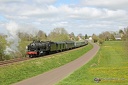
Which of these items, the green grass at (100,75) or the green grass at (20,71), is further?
the green grass at (20,71)

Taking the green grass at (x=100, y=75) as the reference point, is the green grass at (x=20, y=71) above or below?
above

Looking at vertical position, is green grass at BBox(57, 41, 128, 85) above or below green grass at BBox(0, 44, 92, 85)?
below

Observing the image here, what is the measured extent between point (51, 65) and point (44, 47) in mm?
8455

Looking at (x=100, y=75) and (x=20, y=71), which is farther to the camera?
(x=20, y=71)

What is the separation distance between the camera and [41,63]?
3606 cm

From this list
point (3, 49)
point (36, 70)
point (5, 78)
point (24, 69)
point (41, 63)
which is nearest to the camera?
point (5, 78)

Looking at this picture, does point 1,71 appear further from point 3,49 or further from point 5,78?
point 3,49

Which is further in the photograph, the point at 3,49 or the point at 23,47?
the point at 23,47

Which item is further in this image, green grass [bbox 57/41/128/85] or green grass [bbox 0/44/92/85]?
green grass [bbox 0/44/92/85]

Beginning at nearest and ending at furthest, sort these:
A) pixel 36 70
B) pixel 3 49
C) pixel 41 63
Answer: pixel 36 70
pixel 41 63
pixel 3 49

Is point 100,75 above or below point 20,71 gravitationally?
below

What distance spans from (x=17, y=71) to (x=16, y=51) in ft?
57.7

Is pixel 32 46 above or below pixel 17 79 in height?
above

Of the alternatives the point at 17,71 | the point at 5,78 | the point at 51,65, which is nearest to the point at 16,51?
the point at 51,65
